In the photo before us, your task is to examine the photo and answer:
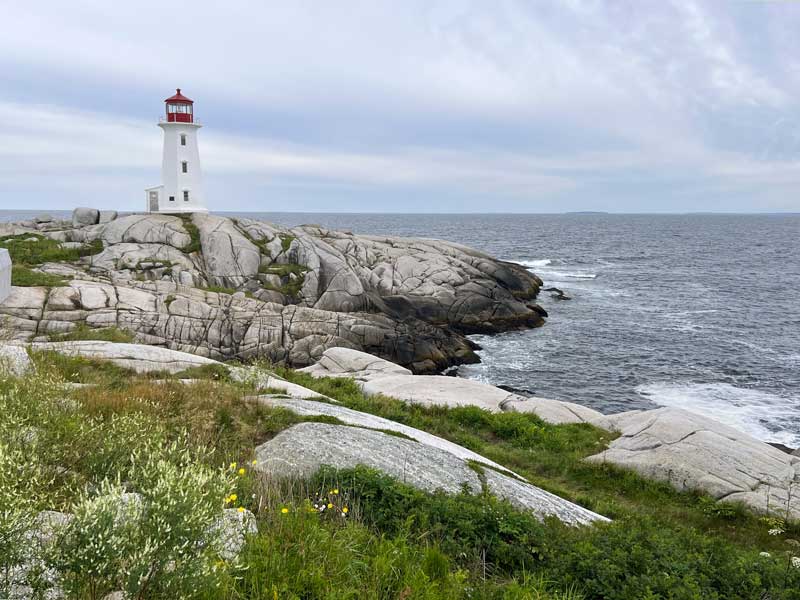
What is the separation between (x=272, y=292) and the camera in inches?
1668

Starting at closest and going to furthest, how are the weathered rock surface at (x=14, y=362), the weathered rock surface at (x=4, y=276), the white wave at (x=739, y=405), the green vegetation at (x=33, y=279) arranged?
the weathered rock surface at (x=14, y=362) → the white wave at (x=739, y=405) → the weathered rock surface at (x=4, y=276) → the green vegetation at (x=33, y=279)

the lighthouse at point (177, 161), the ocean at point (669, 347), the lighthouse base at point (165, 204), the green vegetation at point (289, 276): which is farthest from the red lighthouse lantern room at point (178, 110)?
the ocean at point (669, 347)

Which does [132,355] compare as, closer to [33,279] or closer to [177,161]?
[33,279]

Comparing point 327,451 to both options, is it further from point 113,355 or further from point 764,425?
point 764,425

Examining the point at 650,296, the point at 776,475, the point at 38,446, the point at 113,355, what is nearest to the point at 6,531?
the point at 38,446

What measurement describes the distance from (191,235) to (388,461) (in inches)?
1656

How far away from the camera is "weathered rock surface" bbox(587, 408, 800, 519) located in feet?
47.4

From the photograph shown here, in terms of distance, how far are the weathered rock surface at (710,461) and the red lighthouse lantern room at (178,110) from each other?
1966 inches

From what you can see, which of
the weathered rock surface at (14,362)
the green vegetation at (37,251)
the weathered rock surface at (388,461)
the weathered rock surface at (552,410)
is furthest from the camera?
the green vegetation at (37,251)

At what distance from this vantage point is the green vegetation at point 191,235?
45.9 m

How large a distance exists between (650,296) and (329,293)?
3963cm

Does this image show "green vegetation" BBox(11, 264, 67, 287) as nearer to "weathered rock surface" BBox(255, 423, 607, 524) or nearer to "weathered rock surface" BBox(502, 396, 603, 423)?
"weathered rock surface" BBox(502, 396, 603, 423)

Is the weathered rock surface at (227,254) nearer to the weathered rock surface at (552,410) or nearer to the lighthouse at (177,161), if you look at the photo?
the lighthouse at (177,161)

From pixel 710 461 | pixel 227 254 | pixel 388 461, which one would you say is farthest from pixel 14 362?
pixel 227 254
